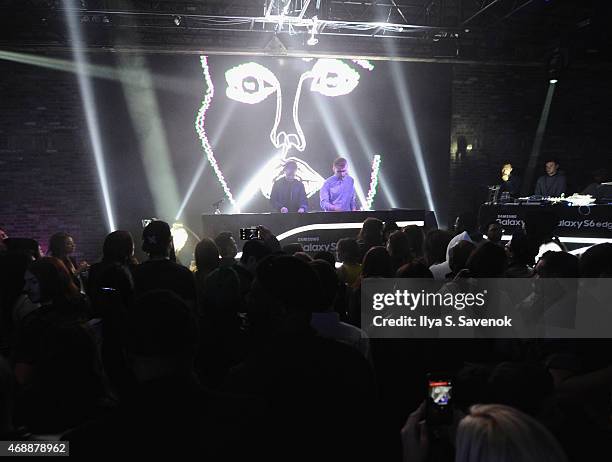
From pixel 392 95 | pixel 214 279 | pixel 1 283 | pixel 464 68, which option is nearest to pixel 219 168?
pixel 392 95

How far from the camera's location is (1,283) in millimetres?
3076

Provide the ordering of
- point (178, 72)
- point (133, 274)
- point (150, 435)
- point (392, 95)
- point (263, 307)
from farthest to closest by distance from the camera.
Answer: point (392, 95) < point (178, 72) < point (133, 274) < point (263, 307) < point (150, 435)

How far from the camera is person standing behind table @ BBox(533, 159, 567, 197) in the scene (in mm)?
9375

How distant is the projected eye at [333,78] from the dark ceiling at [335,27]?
0.24 metres

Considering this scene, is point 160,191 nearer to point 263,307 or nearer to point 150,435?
point 263,307

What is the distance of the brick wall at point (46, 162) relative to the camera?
8.34 meters

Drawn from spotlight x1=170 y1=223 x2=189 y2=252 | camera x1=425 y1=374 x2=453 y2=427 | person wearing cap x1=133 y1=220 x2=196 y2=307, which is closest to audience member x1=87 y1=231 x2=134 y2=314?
person wearing cap x1=133 y1=220 x2=196 y2=307

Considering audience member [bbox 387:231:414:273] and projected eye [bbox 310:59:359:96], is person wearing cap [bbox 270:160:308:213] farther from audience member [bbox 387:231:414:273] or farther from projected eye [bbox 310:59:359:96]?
audience member [bbox 387:231:414:273]

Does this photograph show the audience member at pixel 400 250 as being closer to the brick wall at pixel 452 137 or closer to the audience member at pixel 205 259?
the audience member at pixel 205 259

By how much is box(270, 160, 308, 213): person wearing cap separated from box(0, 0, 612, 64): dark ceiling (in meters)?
2.26

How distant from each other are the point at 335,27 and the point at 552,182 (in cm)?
499

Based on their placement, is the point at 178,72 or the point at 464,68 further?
the point at 464,68

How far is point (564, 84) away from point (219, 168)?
282 inches

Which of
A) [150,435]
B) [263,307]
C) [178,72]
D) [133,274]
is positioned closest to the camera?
[150,435]
